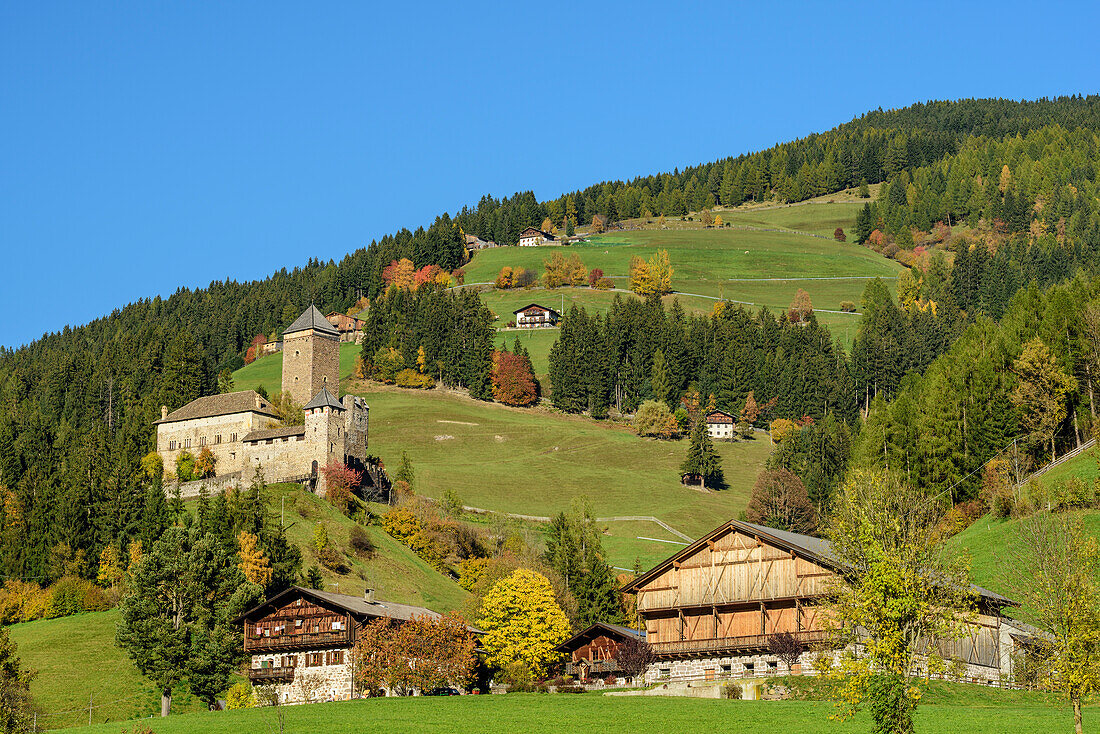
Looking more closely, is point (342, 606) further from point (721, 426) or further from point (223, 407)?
point (721, 426)

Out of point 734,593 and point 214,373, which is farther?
point 214,373

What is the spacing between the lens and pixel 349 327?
17462cm

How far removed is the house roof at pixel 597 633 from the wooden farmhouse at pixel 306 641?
7.49 m

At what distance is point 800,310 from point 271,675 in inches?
4834

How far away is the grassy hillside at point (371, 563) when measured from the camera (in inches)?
2982

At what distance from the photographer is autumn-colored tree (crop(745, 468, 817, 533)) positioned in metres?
93.9

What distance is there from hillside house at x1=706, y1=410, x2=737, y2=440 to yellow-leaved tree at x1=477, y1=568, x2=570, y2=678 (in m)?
73.3

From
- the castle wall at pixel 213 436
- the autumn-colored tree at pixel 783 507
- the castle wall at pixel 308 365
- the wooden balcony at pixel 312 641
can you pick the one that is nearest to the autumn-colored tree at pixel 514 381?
the castle wall at pixel 308 365

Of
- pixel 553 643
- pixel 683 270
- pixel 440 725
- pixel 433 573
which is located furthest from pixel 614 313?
pixel 440 725

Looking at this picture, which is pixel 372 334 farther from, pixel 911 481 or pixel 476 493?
pixel 911 481

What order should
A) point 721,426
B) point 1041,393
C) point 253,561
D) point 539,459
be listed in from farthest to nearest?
point 721,426
point 539,459
point 1041,393
point 253,561

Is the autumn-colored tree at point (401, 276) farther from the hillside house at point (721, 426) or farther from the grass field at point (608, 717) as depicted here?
the grass field at point (608, 717)

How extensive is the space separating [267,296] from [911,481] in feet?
464

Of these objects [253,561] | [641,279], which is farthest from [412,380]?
[253,561]
